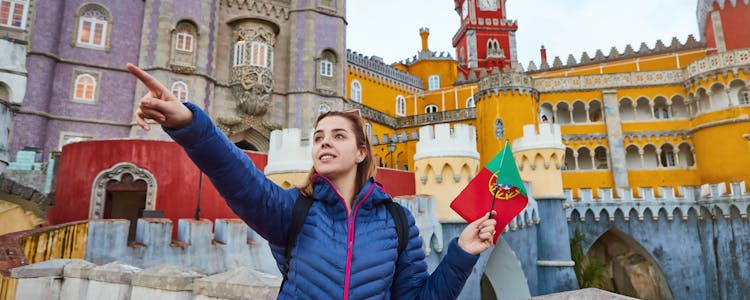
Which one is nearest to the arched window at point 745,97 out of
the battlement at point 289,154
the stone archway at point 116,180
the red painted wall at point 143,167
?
the battlement at point 289,154

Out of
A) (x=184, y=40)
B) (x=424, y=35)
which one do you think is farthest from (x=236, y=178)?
(x=424, y=35)

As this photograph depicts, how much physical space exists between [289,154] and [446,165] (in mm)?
3451

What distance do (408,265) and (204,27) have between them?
20841mm

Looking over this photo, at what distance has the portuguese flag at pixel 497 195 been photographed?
2.21 metres

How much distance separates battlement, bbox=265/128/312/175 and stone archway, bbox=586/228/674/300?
708 inches

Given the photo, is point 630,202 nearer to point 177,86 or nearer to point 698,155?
point 698,155

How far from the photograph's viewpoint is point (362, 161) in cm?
229

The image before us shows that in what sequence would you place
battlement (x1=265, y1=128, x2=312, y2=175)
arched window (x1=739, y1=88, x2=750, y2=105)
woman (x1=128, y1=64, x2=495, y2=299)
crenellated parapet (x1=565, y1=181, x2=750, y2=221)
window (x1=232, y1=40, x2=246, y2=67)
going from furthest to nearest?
arched window (x1=739, y1=88, x2=750, y2=105), window (x1=232, y1=40, x2=246, y2=67), crenellated parapet (x1=565, y1=181, x2=750, y2=221), battlement (x1=265, y1=128, x2=312, y2=175), woman (x1=128, y1=64, x2=495, y2=299)

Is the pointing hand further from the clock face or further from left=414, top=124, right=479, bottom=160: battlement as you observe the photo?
the clock face

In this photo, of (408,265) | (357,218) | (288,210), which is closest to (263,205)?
(288,210)

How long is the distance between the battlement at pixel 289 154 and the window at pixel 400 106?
2643 centimetres

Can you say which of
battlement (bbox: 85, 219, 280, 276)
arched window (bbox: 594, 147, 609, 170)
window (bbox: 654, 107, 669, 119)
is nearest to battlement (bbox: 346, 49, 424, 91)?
arched window (bbox: 594, 147, 609, 170)

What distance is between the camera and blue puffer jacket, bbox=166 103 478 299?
174 centimetres

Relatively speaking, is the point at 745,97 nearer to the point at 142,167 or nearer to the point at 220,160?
the point at 142,167
